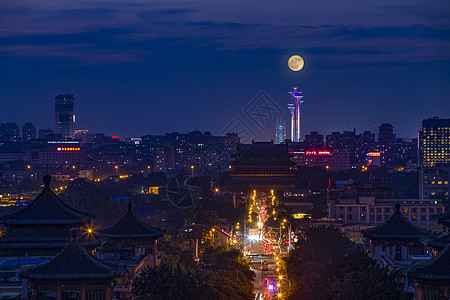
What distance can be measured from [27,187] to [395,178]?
7190cm

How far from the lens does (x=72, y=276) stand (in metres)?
34.0

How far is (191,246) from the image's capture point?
2975 inches

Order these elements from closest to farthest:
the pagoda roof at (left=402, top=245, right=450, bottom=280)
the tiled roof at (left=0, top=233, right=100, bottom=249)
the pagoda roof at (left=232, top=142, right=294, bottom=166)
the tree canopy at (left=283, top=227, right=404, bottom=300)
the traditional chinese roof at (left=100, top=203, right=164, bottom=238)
→ the pagoda roof at (left=402, top=245, right=450, bottom=280) → the tree canopy at (left=283, top=227, right=404, bottom=300) → the tiled roof at (left=0, top=233, right=100, bottom=249) → the traditional chinese roof at (left=100, top=203, right=164, bottom=238) → the pagoda roof at (left=232, top=142, right=294, bottom=166)

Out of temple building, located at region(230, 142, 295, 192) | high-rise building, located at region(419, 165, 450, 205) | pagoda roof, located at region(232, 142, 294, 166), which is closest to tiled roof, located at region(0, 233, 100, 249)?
high-rise building, located at region(419, 165, 450, 205)

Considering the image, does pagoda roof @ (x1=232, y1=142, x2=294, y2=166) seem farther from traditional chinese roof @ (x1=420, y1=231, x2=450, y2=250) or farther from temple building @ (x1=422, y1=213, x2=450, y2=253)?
traditional chinese roof @ (x1=420, y1=231, x2=450, y2=250)

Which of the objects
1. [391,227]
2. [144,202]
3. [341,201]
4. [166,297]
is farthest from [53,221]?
[144,202]

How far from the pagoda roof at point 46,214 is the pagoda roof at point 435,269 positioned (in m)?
15.1

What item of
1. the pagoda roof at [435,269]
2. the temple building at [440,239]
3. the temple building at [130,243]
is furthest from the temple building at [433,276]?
the temple building at [130,243]

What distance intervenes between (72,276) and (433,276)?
12.4m

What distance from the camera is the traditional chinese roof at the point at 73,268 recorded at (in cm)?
3406

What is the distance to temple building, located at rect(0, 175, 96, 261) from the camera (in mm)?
41531

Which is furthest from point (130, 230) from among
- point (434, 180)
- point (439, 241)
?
point (434, 180)

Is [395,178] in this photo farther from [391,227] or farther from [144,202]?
[391,227]

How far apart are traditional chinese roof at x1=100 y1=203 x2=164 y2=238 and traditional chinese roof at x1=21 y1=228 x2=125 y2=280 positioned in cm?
1138
